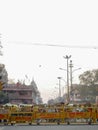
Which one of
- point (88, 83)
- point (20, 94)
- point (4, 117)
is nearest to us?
point (4, 117)

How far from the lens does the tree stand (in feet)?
537

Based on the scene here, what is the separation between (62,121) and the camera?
127ft

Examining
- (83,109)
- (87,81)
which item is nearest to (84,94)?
(87,81)

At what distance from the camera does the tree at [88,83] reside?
164 metres

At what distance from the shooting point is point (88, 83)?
16675 cm

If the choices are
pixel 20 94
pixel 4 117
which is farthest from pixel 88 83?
pixel 4 117

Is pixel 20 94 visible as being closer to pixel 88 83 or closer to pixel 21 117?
pixel 88 83

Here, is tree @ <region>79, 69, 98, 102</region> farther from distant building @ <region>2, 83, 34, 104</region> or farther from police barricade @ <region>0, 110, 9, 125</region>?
police barricade @ <region>0, 110, 9, 125</region>

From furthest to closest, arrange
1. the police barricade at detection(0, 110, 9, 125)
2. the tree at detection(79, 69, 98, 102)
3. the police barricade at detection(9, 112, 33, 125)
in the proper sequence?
the tree at detection(79, 69, 98, 102) → the police barricade at detection(9, 112, 33, 125) → the police barricade at detection(0, 110, 9, 125)

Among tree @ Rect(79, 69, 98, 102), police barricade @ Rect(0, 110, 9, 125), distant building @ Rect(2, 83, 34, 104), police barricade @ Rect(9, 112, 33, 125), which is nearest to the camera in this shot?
police barricade @ Rect(0, 110, 9, 125)

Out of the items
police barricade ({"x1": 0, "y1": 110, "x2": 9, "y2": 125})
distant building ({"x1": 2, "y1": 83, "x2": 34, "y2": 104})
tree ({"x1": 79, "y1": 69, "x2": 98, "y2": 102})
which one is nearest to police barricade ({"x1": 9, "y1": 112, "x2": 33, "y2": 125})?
police barricade ({"x1": 0, "y1": 110, "x2": 9, "y2": 125})

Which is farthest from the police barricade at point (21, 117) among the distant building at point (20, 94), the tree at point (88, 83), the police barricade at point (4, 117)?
the tree at point (88, 83)

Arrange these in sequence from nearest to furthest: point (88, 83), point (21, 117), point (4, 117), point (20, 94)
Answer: point (4, 117), point (21, 117), point (20, 94), point (88, 83)

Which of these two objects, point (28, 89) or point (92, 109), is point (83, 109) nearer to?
A: point (92, 109)
